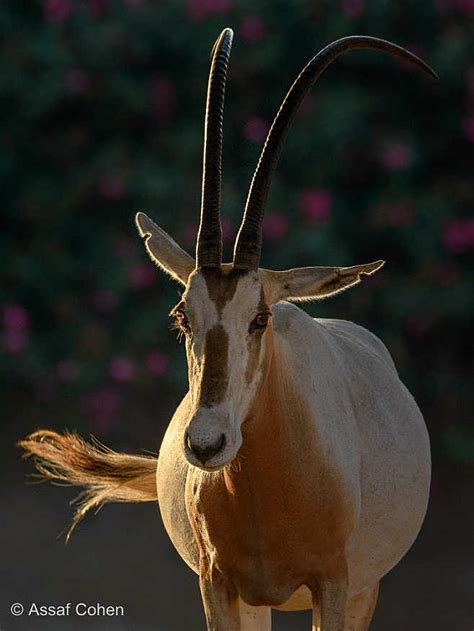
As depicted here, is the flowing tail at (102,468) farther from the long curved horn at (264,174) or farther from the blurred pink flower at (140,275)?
the blurred pink flower at (140,275)

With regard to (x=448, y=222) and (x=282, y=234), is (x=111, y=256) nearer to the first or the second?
(x=282, y=234)

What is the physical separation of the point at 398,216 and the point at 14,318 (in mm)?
2012

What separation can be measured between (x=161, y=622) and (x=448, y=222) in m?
2.38

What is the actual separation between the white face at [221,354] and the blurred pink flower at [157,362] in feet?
14.7

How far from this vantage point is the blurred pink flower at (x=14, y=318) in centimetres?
826

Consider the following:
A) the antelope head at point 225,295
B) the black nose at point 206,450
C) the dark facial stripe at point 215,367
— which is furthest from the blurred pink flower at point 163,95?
the black nose at point 206,450

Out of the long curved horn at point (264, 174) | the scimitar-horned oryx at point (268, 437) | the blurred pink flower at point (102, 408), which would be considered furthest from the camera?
the blurred pink flower at point (102, 408)

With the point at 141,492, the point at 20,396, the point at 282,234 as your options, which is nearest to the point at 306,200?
the point at 282,234

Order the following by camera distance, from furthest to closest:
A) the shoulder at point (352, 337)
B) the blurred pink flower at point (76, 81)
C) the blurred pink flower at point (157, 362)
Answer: the blurred pink flower at point (76, 81)
the blurred pink flower at point (157, 362)
the shoulder at point (352, 337)

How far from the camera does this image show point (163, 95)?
27.1 ft
